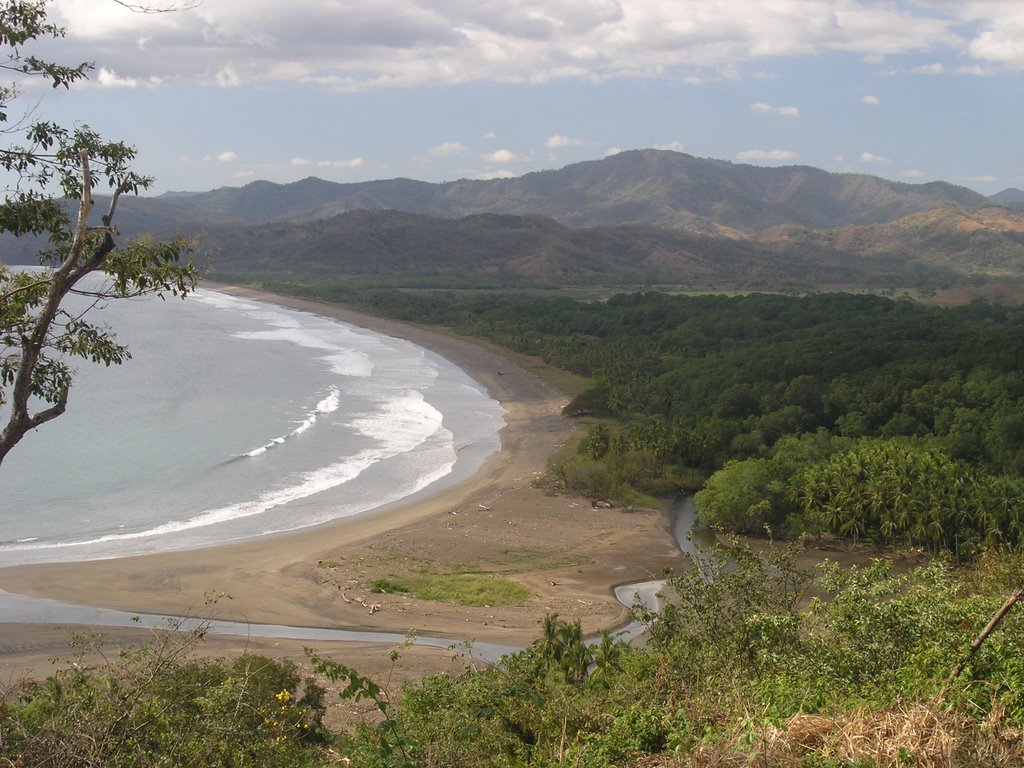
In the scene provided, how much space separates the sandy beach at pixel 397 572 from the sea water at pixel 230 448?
229cm

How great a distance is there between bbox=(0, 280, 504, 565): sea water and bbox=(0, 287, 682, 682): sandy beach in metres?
2.29

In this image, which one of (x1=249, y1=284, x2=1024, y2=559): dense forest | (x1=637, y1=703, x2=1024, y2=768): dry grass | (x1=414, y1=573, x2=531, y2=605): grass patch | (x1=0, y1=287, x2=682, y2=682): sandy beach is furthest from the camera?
(x1=249, y1=284, x2=1024, y2=559): dense forest

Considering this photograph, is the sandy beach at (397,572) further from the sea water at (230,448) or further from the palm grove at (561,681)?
the palm grove at (561,681)

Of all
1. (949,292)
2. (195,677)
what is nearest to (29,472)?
(195,677)

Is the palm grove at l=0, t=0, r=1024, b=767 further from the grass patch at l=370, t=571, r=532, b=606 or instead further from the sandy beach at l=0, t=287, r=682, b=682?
the grass patch at l=370, t=571, r=532, b=606

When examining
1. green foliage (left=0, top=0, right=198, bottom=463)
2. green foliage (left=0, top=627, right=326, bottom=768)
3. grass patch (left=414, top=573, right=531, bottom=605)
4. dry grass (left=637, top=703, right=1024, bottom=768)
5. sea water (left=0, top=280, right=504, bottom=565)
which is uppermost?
green foliage (left=0, top=0, right=198, bottom=463)

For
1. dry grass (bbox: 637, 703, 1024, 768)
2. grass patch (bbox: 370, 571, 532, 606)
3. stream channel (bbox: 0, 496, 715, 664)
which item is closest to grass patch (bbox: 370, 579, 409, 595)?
grass patch (bbox: 370, 571, 532, 606)

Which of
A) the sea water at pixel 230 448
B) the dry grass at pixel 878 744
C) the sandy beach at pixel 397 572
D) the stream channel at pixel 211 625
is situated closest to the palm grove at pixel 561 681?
the dry grass at pixel 878 744

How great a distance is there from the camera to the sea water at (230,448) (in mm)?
40812

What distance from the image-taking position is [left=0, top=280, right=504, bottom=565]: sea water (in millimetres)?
40812

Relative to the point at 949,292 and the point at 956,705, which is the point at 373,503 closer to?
the point at 956,705

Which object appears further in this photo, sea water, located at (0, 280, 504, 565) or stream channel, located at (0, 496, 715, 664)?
sea water, located at (0, 280, 504, 565)

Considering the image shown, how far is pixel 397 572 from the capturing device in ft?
116

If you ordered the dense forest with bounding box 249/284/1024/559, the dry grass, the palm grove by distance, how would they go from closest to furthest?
1. the dry grass
2. the palm grove
3. the dense forest with bounding box 249/284/1024/559
